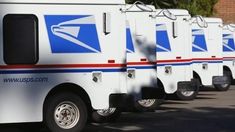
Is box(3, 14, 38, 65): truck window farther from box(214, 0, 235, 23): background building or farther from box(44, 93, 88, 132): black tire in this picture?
box(214, 0, 235, 23): background building

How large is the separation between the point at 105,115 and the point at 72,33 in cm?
284

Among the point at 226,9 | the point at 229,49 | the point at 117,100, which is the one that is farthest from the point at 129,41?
the point at 226,9

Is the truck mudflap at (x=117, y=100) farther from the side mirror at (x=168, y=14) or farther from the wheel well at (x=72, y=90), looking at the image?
the side mirror at (x=168, y=14)

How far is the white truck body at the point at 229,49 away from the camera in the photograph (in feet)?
75.3

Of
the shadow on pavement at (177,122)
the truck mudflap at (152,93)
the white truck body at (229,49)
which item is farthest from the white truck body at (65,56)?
the white truck body at (229,49)

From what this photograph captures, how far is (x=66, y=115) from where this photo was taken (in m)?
11.8

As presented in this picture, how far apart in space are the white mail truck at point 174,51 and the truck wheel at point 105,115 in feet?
9.39

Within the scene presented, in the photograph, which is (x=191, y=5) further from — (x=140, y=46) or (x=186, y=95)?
(x=140, y=46)

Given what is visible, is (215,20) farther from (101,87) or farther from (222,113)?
(101,87)

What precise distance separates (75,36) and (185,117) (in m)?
4.60

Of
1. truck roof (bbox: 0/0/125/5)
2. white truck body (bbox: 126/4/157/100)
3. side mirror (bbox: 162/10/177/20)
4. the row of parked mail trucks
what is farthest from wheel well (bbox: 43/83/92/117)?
side mirror (bbox: 162/10/177/20)

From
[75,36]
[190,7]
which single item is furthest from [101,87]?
[190,7]

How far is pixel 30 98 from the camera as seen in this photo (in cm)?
1141

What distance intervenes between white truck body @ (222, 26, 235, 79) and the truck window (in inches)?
498
